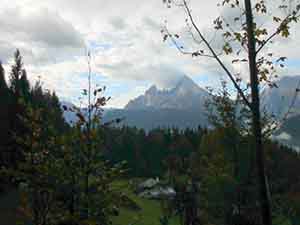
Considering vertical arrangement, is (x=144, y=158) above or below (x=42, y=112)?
below

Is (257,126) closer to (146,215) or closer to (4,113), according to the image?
(4,113)

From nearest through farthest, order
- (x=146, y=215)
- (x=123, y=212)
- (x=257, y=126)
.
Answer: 1. (x=257, y=126)
2. (x=123, y=212)
3. (x=146, y=215)

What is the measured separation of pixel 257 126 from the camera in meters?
6.13

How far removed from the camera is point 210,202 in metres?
22.3

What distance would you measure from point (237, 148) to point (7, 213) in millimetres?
26340

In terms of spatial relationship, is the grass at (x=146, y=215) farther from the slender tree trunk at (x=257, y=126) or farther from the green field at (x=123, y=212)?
the slender tree trunk at (x=257, y=126)

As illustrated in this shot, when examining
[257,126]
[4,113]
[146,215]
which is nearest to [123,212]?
[146,215]

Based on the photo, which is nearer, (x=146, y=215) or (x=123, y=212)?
(x=123, y=212)

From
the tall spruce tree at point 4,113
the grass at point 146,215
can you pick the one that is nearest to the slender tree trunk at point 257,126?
the grass at point 146,215

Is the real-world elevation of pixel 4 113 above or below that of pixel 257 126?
above

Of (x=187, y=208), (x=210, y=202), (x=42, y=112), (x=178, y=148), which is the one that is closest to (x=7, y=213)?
(x=187, y=208)

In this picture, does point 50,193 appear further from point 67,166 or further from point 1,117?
point 1,117

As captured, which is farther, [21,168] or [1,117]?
[1,117]

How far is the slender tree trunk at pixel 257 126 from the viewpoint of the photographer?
233 inches
